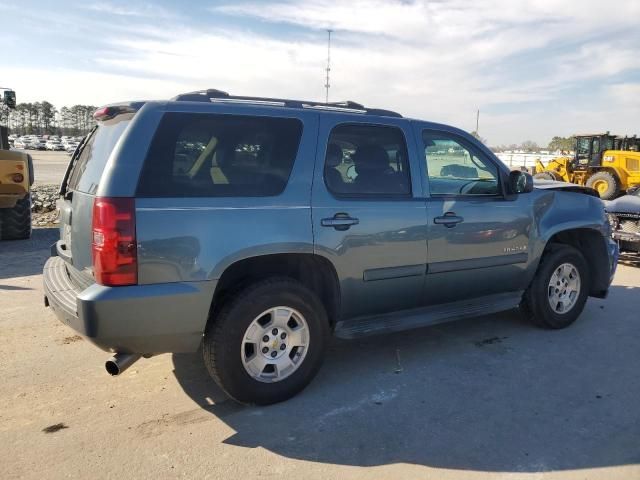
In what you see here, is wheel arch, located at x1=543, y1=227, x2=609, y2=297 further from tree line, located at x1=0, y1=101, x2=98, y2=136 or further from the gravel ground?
tree line, located at x1=0, y1=101, x2=98, y2=136

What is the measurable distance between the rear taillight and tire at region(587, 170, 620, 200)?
17646 millimetres

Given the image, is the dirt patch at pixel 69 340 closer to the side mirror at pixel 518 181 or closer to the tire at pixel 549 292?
the side mirror at pixel 518 181

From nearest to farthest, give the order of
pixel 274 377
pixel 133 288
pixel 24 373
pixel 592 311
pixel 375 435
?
pixel 133 288 < pixel 375 435 < pixel 274 377 < pixel 24 373 < pixel 592 311

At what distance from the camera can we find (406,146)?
4191 millimetres

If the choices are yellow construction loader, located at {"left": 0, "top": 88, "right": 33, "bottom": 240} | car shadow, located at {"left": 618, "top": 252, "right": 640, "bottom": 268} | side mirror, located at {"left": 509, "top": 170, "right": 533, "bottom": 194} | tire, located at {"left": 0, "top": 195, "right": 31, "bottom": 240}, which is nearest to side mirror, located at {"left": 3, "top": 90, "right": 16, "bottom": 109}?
yellow construction loader, located at {"left": 0, "top": 88, "right": 33, "bottom": 240}

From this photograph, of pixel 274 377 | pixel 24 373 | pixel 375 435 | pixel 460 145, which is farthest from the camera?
pixel 460 145

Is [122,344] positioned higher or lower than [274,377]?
higher

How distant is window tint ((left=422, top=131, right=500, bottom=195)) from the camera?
4332mm

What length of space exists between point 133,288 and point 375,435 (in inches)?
66.9

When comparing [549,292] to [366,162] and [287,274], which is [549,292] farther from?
[287,274]

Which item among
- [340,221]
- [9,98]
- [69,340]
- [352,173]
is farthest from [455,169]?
[9,98]

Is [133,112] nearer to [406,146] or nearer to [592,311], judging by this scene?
[406,146]

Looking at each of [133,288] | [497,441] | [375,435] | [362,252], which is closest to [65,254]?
[133,288]

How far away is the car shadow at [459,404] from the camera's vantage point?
10.1 ft
